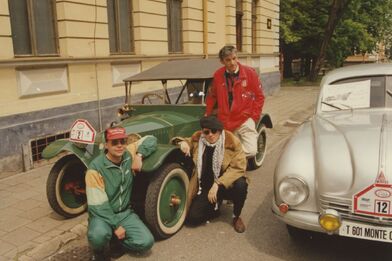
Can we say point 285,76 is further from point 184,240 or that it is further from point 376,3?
point 184,240

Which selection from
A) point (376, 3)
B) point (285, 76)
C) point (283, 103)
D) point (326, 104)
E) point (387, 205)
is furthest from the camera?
point (285, 76)

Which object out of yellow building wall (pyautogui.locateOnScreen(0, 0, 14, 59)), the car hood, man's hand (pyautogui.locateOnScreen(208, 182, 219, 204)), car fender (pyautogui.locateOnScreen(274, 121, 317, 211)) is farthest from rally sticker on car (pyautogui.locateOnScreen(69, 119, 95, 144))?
yellow building wall (pyautogui.locateOnScreen(0, 0, 14, 59))

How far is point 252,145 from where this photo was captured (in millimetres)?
5293

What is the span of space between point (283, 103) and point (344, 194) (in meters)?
12.8

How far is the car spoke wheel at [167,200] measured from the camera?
390cm

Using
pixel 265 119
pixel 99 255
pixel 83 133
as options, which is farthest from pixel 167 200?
pixel 265 119

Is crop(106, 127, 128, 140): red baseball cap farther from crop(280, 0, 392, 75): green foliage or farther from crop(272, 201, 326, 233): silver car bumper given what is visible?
crop(280, 0, 392, 75): green foliage

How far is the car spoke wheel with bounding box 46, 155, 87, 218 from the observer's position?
14.7 feet

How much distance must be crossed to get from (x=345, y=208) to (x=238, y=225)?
4.66 feet

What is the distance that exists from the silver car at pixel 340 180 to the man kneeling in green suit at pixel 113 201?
4.40ft

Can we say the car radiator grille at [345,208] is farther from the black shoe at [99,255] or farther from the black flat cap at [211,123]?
the black shoe at [99,255]

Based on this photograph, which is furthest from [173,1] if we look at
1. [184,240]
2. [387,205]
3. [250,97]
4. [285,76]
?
[285,76]

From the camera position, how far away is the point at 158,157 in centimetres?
399

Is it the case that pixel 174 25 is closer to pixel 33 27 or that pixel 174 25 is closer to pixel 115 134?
pixel 33 27
